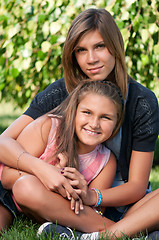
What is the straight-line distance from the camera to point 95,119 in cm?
175

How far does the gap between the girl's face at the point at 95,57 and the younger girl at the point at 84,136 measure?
2.2 inches

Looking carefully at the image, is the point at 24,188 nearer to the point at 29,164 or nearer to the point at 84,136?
the point at 29,164

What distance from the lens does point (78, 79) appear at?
77.5 inches

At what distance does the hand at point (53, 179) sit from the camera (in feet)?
5.20

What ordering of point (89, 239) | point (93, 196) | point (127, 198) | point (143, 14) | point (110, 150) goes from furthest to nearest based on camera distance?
point (143, 14), point (110, 150), point (127, 198), point (93, 196), point (89, 239)

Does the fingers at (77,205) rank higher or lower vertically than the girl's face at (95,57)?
lower

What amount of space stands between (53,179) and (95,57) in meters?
0.59

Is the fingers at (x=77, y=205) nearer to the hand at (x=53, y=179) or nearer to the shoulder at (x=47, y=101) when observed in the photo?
the hand at (x=53, y=179)

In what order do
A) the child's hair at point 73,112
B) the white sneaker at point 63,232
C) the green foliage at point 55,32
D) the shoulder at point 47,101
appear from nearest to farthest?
the white sneaker at point 63,232 < the child's hair at point 73,112 < the shoulder at point 47,101 < the green foliage at point 55,32

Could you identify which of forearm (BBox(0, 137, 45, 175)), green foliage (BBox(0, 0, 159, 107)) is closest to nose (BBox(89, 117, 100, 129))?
forearm (BBox(0, 137, 45, 175))

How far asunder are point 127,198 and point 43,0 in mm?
1682

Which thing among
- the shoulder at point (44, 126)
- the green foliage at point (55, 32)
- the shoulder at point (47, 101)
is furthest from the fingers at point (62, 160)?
the green foliage at point (55, 32)

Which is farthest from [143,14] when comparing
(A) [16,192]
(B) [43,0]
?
(A) [16,192]

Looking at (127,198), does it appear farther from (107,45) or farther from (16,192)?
(107,45)
